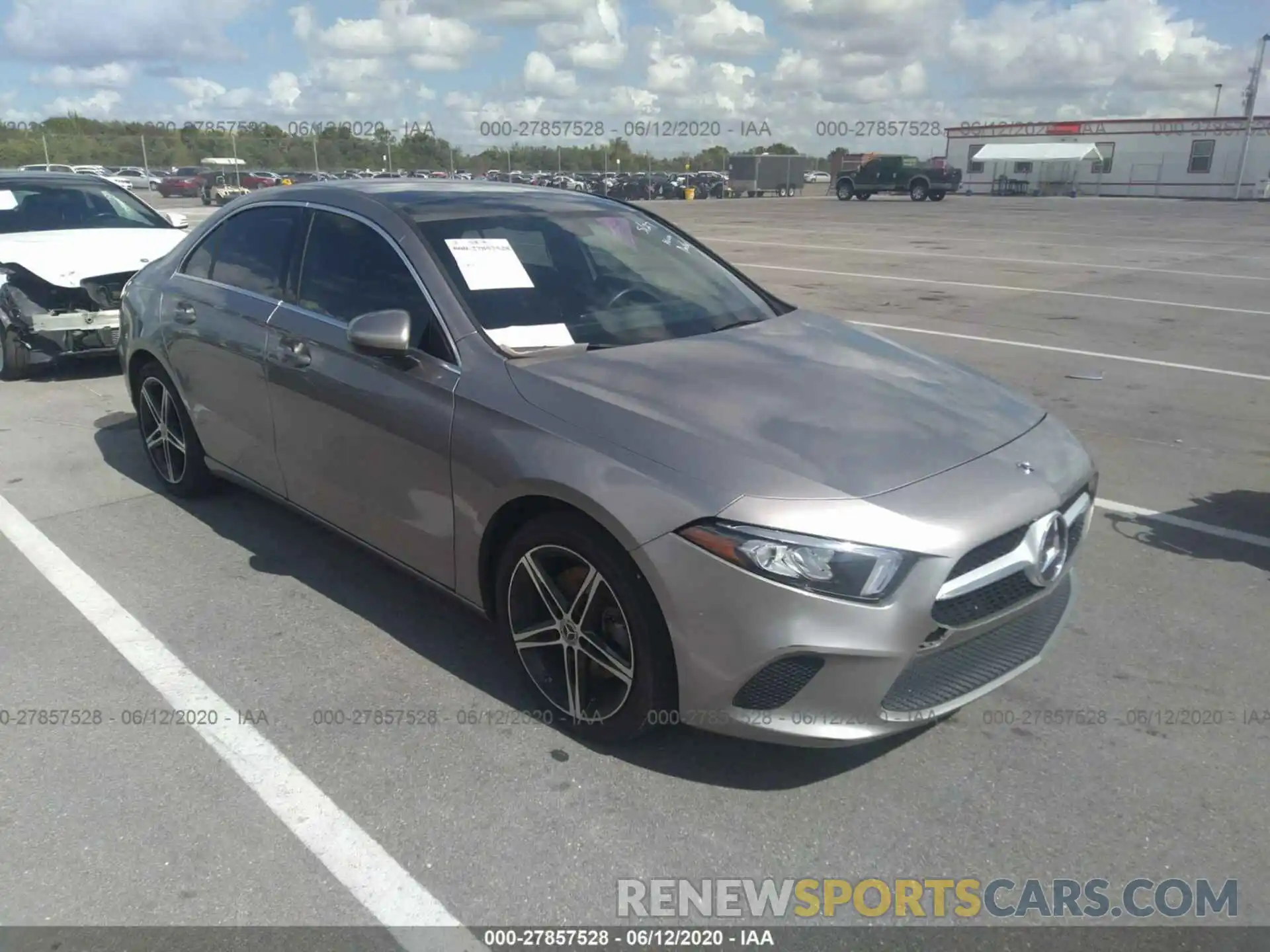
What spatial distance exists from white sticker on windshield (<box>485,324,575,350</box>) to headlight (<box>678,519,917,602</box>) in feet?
3.97

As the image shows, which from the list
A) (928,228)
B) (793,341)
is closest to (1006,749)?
(793,341)

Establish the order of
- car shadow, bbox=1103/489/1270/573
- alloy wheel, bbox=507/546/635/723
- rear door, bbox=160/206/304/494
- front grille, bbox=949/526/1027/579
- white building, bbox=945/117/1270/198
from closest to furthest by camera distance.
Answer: front grille, bbox=949/526/1027/579 < alloy wheel, bbox=507/546/635/723 < rear door, bbox=160/206/304/494 < car shadow, bbox=1103/489/1270/573 < white building, bbox=945/117/1270/198

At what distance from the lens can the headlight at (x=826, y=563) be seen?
8.15 feet

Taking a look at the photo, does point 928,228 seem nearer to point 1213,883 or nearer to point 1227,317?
point 1227,317

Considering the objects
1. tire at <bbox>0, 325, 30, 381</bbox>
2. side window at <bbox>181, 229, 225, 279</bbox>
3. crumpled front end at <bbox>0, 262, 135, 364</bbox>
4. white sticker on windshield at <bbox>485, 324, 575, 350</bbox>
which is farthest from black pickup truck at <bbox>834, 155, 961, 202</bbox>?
white sticker on windshield at <bbox>485, 324, 575, 350</bbox>

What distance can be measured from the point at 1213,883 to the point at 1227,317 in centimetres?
1055

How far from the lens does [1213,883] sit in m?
2.52

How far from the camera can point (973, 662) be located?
9.04ft

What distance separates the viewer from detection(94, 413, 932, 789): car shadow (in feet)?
9.80

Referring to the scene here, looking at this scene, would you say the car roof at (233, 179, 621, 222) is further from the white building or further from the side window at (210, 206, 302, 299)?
the white building

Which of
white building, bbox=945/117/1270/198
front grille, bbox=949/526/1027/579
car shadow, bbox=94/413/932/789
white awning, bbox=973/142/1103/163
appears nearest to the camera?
front grille, bbox=949/526/1027/579

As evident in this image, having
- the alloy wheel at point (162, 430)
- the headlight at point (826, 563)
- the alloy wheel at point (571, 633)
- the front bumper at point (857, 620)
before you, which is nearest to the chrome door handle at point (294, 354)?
the alloy wheel at point (162, 430)

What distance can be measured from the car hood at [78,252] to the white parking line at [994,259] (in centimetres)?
1391

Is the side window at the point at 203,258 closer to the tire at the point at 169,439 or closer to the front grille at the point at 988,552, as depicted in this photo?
the tire at the point at 169,439
